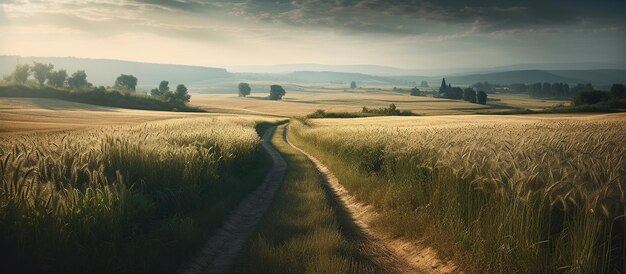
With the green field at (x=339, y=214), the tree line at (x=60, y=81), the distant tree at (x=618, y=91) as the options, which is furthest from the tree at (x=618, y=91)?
the green field at (x=339, y=214)

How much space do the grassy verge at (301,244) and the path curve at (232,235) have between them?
310 mm

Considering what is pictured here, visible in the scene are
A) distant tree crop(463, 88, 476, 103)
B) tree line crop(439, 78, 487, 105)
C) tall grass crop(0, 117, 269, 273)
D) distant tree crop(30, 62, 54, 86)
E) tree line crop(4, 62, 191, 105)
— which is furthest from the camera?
distant tree crop(463, 88, 476, 103)

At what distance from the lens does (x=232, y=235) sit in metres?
8.98

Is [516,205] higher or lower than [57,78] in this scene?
lower

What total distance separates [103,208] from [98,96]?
295ft

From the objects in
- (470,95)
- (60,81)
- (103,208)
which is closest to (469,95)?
(470,95)

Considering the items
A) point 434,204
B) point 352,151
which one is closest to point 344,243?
point 434,204

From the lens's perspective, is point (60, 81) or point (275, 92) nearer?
point (60, 81)

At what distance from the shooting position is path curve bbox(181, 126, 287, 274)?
7.09 m

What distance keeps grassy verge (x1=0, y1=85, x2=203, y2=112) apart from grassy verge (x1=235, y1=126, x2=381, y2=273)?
7824 centimetres

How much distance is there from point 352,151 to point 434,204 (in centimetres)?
825

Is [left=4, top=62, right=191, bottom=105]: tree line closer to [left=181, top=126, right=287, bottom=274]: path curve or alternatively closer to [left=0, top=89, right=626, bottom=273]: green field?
[left=181, top=126, right=287, bottom=274]: path curve

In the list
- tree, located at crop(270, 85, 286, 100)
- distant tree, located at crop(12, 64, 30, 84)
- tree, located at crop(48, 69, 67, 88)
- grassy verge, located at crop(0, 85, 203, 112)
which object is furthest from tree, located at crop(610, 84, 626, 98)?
tree, located at crop(48, 69, 67, 88)

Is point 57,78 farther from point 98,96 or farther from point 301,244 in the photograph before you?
point 301,244
